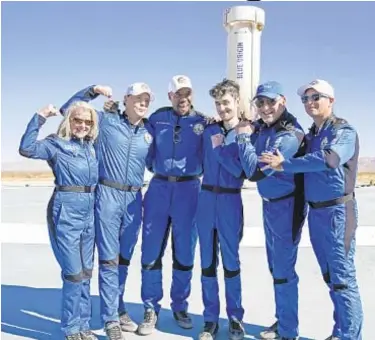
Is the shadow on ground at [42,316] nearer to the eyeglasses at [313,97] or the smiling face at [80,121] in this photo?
the smiling face at [80,121]

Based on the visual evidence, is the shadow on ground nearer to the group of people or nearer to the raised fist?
the group of people

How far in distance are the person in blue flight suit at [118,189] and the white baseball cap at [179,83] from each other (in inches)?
8.0

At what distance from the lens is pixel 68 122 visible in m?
3.30

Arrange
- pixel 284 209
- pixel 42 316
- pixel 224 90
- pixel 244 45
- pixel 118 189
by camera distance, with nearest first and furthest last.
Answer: pixel 284 209 < pixel 224 90 < pixel 118 189 < pixel 42 316 < pixel 244 45

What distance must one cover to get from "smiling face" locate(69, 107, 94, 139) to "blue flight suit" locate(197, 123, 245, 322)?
1.00m

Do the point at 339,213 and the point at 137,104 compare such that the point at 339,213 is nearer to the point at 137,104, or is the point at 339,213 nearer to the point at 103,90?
the point at 137,104

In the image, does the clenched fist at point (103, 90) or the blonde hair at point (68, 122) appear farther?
the clenched fist at point (103, 90)

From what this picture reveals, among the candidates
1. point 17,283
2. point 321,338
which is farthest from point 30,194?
point 321,338

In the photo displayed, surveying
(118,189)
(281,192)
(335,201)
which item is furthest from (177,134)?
(335,201)

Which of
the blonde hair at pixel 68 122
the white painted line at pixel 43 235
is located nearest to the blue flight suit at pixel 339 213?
the blonde hair at pixel 68 122

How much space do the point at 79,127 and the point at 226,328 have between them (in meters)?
2.15

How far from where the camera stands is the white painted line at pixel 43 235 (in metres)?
6.81

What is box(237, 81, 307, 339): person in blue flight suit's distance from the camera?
321cm

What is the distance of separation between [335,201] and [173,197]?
137 centimetres
